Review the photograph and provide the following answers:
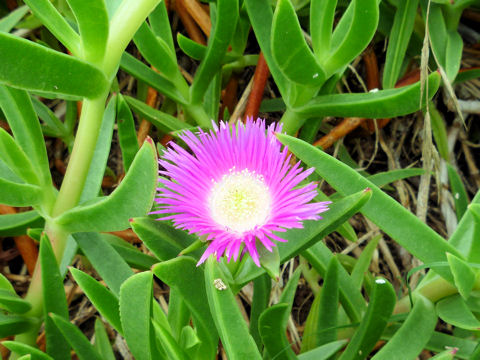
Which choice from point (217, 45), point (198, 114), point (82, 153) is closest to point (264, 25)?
point (217, 45)

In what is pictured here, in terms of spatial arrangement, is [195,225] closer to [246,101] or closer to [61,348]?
[61,348]

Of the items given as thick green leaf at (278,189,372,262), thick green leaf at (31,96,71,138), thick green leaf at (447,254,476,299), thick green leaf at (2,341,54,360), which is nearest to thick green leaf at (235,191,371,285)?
thick green leaf at (278,189,372,262)

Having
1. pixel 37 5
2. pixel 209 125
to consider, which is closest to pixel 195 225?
pixel 37 5

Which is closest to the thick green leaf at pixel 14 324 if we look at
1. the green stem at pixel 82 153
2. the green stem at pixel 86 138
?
the green stem at pixel 86 138

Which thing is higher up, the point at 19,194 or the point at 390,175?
the point at 19,194

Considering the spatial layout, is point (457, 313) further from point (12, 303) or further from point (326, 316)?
point (12, 303)
